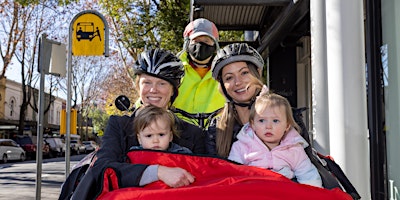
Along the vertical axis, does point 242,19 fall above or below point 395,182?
above

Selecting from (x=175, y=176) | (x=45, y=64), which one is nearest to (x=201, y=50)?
(x=175, y=176)

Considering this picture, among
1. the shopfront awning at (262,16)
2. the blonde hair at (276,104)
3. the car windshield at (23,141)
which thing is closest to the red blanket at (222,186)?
the blonde hair at (276,104)

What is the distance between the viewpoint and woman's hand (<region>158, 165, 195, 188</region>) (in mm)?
2320

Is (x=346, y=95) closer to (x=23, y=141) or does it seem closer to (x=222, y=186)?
(x=222, y=186)

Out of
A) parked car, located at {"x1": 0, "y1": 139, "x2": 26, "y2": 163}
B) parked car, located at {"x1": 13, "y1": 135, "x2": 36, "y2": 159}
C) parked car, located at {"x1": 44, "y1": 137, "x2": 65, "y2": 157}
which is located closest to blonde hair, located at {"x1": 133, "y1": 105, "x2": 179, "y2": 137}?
parked car, located at {"x1": 0, "y1": 139, "x2": 26, "y2": 163}

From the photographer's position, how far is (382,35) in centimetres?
543

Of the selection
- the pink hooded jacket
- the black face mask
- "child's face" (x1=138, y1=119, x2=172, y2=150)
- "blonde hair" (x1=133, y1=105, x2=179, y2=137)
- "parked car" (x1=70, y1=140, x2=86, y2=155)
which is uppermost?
the black face mask

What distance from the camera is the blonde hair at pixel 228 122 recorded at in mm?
3003

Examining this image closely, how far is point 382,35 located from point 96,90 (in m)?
40.8

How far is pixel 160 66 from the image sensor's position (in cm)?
Answer: 324

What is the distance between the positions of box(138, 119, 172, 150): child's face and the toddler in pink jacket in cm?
41

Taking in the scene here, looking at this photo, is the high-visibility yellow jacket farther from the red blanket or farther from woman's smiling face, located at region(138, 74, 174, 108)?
the red blanket

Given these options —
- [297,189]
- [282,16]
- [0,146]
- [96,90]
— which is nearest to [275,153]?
[297,189]

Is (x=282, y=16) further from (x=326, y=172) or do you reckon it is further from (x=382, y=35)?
(x=326, y=172)
